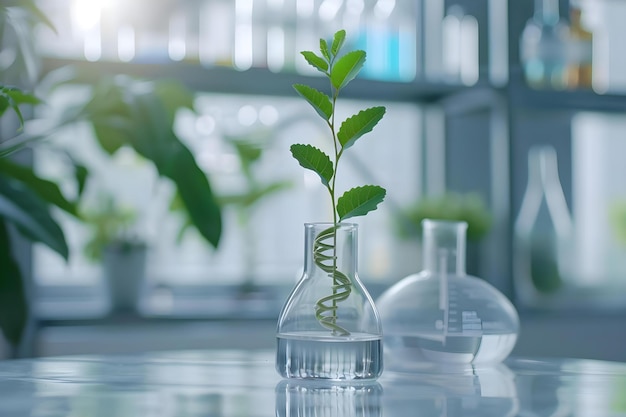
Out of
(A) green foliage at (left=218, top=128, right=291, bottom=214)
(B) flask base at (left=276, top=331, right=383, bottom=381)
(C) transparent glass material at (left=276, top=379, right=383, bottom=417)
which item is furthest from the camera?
(A) green foliage at (left=218, top=128, right=291, bottom=214)

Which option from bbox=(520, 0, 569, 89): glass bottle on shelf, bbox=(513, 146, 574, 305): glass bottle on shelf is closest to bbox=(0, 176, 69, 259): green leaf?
bbox=(513, 146, 574, 305): glass bottle on shelf

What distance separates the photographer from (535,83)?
2.08 m

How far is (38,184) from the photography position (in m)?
1.29

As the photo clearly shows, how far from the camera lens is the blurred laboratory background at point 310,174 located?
5.99ft

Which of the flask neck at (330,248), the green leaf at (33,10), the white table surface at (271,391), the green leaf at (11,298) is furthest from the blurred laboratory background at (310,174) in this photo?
the flask neck at (330,248)

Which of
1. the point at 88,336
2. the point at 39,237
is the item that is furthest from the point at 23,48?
the point at 88,336

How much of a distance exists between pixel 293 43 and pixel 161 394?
1493 millimetres

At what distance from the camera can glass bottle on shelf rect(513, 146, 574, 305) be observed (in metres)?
2.04

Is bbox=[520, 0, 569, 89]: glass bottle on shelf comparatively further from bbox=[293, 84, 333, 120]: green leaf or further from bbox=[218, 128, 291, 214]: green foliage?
bbox=[293, 84, 333, 120]: green leaf

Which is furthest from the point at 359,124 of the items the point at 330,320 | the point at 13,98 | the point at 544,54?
the point at 544,54

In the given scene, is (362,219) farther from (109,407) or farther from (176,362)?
(109,407)

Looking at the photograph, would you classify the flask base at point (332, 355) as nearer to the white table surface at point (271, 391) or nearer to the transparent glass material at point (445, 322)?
the white table surface at point (271, 391)

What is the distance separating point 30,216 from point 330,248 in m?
0.62

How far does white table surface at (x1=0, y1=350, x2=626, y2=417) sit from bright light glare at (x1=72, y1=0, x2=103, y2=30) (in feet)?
3.83
